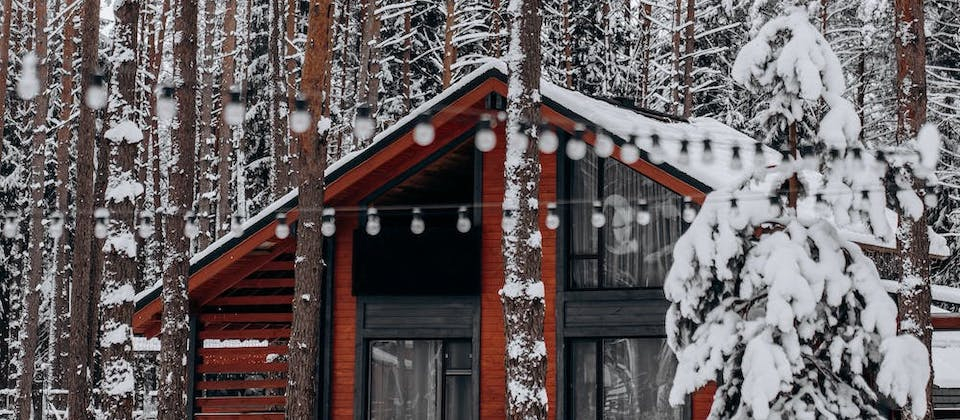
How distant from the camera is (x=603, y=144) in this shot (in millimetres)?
14453

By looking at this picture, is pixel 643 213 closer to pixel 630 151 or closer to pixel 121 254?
pixel 630 151

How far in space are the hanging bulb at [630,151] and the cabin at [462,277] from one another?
0.13m

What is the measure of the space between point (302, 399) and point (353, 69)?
17967 mm

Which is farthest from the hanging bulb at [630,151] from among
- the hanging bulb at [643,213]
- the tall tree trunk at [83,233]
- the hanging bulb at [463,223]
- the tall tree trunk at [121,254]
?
the tall tree trunk at [83,233]

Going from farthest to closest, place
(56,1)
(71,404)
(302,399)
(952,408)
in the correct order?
(56,1), (71,404), (952,408), (302,399)

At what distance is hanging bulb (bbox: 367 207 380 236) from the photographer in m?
15.6

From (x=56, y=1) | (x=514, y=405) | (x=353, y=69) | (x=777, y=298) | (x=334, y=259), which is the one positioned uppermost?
(x=56, y=1)

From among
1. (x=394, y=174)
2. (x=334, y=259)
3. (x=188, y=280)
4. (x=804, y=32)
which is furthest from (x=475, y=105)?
(x=804, y=32)

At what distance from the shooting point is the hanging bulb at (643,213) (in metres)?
15.5

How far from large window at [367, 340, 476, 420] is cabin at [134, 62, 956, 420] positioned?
0.02 meters

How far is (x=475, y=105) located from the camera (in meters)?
16.1

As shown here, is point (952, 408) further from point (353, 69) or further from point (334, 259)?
point (353, 69)

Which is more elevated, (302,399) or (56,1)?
(56,1)

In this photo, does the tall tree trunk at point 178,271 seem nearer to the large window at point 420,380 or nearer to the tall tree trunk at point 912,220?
the large window at point 420,380
